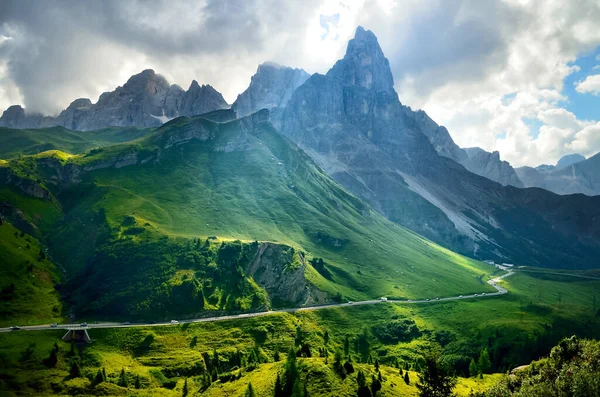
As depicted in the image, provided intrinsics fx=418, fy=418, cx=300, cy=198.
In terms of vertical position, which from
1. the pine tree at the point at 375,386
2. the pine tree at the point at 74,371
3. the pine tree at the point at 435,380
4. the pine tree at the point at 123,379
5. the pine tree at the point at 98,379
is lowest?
the pine tree at the point at 123,379

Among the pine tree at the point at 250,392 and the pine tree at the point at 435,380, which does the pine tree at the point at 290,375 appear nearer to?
the pine tree at the point at 250,392

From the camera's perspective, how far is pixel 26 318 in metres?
180

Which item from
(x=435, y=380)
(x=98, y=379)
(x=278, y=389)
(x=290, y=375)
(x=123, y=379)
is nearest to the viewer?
(x=435, y=380)

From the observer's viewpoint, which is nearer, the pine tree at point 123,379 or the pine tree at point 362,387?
the pine tree at point 362,387

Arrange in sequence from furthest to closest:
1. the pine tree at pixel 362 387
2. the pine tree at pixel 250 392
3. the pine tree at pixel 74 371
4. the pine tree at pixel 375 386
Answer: the pine tree at pixel 74 371, the pine tree at pixel 375 386, the pine tree at pixel 250 392, the pine tree at pixel 362 387

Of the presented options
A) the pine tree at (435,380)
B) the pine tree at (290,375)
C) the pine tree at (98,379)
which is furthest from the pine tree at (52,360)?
the pine tree at (435,380)

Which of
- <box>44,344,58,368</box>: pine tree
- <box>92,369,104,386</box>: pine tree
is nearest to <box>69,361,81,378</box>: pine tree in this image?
<box>44,344,58,368</box>: pine tree

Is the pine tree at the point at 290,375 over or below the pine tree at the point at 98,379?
over

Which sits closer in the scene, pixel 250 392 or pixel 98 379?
pixel 250 392

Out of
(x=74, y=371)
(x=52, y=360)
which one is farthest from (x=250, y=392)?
(x=52, y=360)

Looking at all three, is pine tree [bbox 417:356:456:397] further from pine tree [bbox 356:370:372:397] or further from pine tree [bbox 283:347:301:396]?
pine tree [bbox 283:347:301:396]

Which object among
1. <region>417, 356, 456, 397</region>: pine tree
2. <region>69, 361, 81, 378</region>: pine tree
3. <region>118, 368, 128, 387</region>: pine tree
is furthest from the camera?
<region>118, 368, 128, 387</region>: pine tree

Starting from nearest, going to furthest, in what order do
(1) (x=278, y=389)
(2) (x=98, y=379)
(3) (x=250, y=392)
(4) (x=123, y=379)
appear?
(3) (x=250, y=392) → (1) (x=278, y=389) → (2) (x=98, y=379) → (4) (x=123, y=379)

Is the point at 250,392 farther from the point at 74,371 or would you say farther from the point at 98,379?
the point at 74,371
